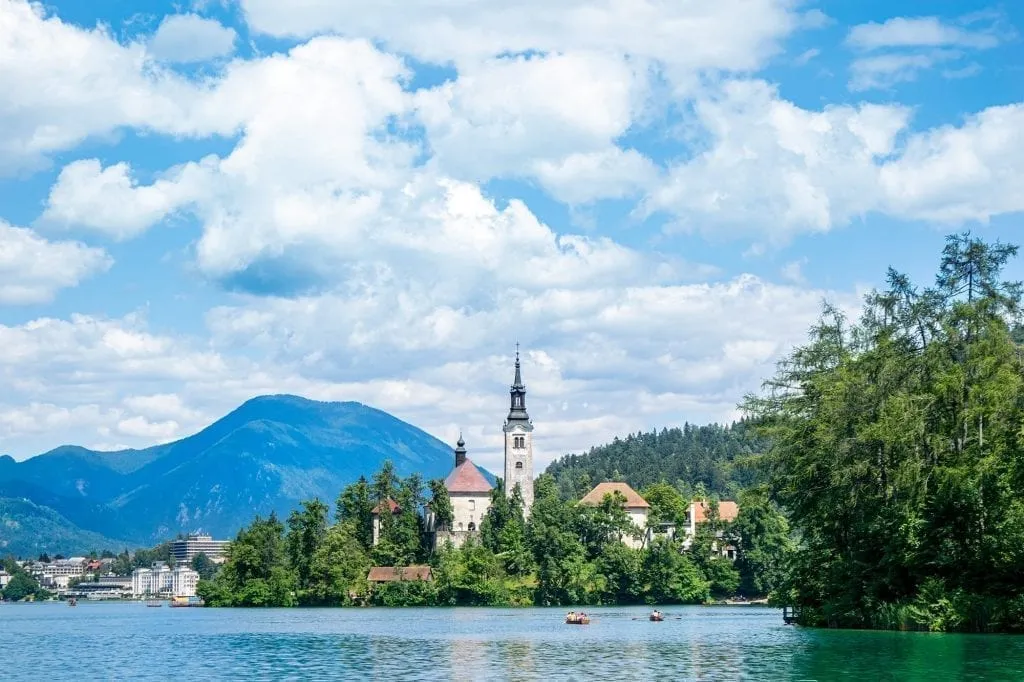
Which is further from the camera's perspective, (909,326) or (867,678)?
(909,326)

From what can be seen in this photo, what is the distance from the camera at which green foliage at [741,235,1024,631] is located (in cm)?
5297

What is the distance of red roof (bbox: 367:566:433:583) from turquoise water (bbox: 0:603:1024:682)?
163 feet

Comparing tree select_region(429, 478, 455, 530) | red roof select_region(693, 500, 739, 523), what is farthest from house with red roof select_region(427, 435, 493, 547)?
red roof select_region(693, 500, 739, 523)

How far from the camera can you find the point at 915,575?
5788 centimetres

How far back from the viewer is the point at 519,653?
57969 mm

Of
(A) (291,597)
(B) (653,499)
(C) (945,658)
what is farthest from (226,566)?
(C) (945,658)

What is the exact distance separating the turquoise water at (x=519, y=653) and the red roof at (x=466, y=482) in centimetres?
7865

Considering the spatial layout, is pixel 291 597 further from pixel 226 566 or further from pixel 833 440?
pixel 833 440

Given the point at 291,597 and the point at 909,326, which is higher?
the point at 909,326

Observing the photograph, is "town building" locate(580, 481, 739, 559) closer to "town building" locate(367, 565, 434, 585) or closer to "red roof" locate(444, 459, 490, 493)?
"red roof" locate(444, 459, 490, 493)

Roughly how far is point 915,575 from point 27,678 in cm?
3782

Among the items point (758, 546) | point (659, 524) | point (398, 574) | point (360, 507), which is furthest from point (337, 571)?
point (758, 546)

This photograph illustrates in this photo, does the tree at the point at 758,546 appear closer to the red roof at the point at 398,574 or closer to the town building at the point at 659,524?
the town building at the point at 659,524

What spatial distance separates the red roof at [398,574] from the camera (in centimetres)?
14006
